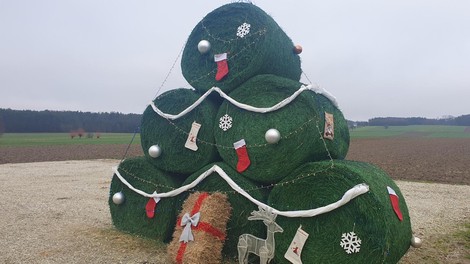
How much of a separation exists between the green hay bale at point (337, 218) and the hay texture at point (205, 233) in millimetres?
688

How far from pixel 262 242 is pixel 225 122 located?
1663mm

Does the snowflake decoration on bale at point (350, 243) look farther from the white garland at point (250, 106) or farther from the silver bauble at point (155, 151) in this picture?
the silver bauble at point (155, 151)

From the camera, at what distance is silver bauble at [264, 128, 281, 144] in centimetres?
459

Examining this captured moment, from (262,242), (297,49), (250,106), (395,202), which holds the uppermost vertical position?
(297,49)

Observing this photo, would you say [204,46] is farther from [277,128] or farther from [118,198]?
[118,198]

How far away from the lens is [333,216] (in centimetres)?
416

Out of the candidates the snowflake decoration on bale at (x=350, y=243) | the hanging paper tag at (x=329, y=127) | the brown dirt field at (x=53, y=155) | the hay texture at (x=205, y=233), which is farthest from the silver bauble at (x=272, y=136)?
the brown dirt field at (x=53, y=155)

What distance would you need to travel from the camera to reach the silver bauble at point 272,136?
4.59 m

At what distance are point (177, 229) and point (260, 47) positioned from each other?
2718 mm

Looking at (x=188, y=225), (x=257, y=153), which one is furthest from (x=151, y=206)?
(x=257, y=153)

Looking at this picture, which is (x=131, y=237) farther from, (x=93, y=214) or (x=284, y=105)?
(x=284, y=105)

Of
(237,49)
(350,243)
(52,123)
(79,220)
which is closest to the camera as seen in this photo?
(350,243)

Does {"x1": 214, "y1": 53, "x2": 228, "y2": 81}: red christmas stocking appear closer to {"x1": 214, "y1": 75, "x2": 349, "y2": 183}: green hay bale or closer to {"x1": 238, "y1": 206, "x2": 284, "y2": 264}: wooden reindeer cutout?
{"x1": 214, "y1": 75, "x2": 349, "y2": 183}: green hay bale

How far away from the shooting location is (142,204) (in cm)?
592
